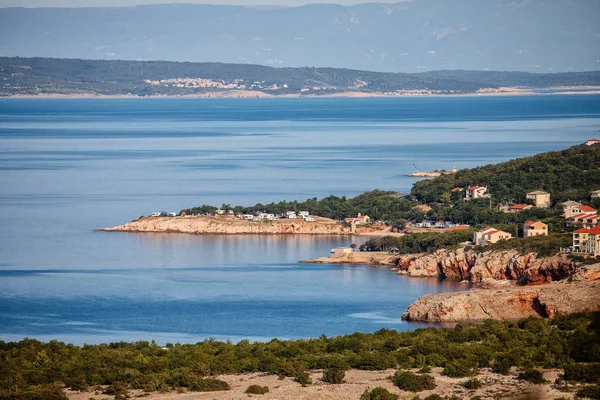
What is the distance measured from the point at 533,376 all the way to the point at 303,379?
11.6 ft

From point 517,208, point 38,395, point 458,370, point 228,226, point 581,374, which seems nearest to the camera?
point 38,395

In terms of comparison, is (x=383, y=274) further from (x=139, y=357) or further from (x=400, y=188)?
(x=400, y=188)

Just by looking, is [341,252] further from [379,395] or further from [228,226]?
[379,395]

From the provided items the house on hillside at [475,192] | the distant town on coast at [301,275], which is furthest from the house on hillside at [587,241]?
the house on hillside at [475,192]

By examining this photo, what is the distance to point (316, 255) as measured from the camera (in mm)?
40906

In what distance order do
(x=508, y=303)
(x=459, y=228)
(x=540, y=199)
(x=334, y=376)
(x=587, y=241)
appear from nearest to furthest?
(x=334, y=376)
(x=508, y=303)
(x=587, y=241)
(x=459, y=228)
(x=540, y=199)

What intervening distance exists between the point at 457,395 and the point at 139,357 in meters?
5.80

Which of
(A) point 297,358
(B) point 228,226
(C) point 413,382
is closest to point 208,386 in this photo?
(A) point 297,358

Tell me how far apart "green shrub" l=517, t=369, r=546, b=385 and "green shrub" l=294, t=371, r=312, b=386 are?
3.27 metres

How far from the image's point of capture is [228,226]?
47.4 metres

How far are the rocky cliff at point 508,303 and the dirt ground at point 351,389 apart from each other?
7.73 metres

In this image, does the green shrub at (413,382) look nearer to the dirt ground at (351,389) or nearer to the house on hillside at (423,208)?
the dirt ground at (351,389)

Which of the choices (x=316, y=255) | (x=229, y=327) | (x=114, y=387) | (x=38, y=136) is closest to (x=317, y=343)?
(x=114, y=387)

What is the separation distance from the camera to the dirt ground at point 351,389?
1712cm
